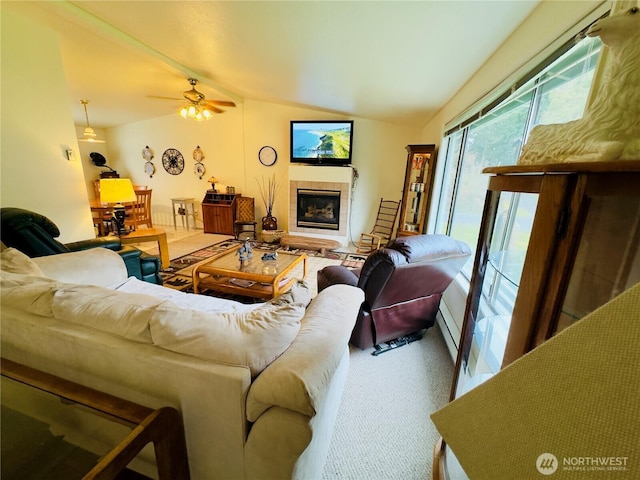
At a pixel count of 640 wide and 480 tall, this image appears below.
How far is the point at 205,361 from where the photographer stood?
82 cm

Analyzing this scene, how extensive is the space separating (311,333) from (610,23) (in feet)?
3.88

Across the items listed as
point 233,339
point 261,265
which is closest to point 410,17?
point 233,339

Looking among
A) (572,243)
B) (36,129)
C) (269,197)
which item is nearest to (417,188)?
A: (269,197)

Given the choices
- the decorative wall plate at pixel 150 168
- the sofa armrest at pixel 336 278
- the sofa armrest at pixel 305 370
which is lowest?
the sofa armrest at pixel 336 278

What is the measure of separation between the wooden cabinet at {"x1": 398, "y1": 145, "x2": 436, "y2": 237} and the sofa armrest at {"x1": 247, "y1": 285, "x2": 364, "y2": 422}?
10.1 ft

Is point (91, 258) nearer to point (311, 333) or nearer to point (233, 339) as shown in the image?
point (233, 339)

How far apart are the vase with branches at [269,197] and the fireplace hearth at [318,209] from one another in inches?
23.5

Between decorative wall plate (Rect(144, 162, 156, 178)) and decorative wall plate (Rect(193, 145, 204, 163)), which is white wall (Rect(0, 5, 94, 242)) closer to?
decorative wall plate (Rect(193, 145, 204, 163))

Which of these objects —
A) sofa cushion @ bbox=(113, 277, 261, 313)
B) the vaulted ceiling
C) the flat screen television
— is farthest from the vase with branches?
sofa cushion @ bbox=(113, 277, 261, 313)

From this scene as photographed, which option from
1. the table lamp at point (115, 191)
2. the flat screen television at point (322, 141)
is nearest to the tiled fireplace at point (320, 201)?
the flat screen television at point (322, 141)

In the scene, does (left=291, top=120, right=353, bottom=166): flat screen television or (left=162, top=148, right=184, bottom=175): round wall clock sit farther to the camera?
(left=162, top=148, right=184, bottom=175): round wall clock

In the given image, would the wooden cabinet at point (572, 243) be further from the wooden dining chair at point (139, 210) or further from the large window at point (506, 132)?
the wooden dining chair at point (139, 210)

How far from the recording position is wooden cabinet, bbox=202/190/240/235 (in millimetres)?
5355

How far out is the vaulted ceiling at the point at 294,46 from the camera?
163 centimetres
